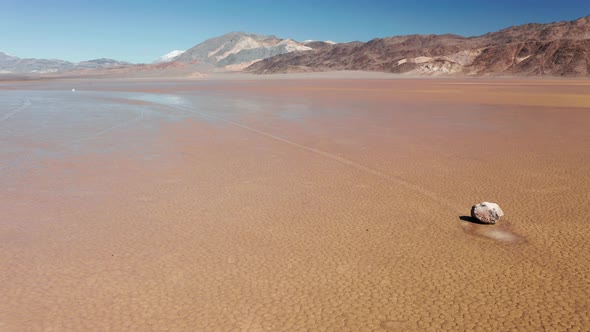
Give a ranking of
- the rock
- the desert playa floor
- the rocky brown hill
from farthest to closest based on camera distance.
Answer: the rocky brown hill
the rock
the desert playa floor

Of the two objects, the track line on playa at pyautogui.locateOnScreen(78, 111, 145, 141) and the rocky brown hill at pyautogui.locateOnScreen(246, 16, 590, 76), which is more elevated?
the rocky brown hill at pyautogui.locateOnScreen(246, 16, 590, 76)

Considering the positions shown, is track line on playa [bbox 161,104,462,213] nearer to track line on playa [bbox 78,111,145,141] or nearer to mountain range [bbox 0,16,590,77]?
track line on playa [bbox 78,111,145,141]

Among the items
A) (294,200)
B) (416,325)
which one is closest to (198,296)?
(416,325)

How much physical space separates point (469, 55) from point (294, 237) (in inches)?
4320

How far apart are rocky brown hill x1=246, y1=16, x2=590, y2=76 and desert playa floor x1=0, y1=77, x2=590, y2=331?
86684 millimetres

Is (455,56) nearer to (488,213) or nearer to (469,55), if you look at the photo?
(469,55)

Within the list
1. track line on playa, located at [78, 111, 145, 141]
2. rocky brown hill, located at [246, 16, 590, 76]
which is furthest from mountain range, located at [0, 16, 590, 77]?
track line on playa, located at [78, 111, 145, 141]

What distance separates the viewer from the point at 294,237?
17.5 feet

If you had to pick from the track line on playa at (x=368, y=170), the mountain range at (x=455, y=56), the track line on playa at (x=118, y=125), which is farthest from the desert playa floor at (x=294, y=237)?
the mountain range at (x=455, y=56)

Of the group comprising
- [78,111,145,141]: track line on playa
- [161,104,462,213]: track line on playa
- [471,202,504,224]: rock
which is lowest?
[78,111,145,141]: track line on playa

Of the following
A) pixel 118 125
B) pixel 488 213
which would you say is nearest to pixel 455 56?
pixel 118 125

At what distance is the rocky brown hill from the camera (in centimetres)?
8769

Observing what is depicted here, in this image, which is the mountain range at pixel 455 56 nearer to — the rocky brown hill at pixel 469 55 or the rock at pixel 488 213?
the rocky brown hill at pixel 469 55

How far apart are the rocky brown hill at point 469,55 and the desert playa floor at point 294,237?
284ft
